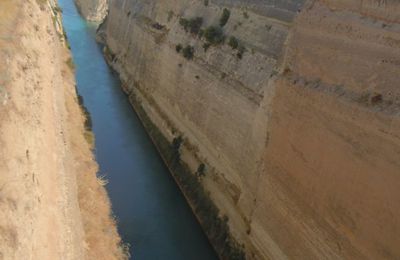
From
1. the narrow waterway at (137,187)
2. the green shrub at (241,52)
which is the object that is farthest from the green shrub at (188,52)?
the green shrub at (241,52)

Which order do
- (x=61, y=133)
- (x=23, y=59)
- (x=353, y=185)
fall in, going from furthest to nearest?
(x=61, y=133) < (x=23, y=59) < (x=353, y=185)

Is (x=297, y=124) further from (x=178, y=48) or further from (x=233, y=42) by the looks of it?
(x=178, y=48)

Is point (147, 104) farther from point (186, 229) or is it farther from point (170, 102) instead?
point (186, 229)

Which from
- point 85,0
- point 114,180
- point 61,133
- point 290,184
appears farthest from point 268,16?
point 85,0

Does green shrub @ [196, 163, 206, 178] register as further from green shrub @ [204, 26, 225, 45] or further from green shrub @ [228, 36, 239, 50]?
green shrub @ [204, 26, 225, 45]

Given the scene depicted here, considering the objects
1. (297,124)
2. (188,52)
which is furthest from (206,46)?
(297,124)

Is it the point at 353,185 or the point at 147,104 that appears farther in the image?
the point at 147,104
